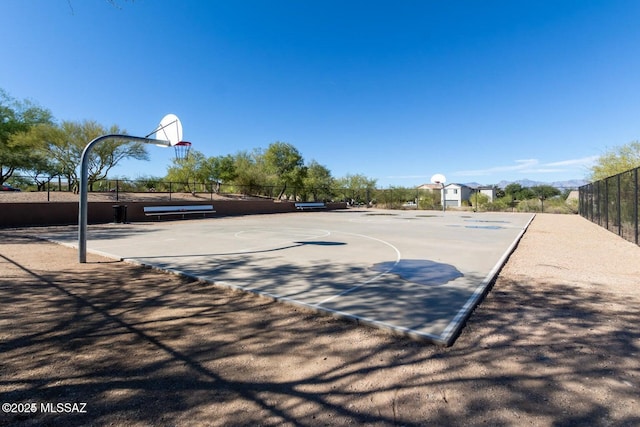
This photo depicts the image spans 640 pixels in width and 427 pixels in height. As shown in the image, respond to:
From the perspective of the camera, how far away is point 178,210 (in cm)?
2017

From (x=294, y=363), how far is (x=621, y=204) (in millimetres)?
14338

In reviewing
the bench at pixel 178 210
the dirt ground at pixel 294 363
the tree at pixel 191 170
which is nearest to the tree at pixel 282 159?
the tree at pixel 191 170

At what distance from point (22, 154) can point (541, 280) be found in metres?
33.8

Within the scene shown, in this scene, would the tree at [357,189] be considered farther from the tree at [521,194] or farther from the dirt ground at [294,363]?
the dirt ground at [294,363]

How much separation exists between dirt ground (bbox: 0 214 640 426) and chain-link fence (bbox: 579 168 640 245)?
6448 millimetres

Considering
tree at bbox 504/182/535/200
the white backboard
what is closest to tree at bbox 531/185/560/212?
tree at bbox 504/182/535/200

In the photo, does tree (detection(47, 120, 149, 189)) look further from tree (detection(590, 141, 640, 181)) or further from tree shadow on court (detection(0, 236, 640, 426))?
tree (detection(590, 141, 640, 181))

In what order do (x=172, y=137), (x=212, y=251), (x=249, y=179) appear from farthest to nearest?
(x=249, y=179)
(x=172, y=137)
(x=212, y=251)

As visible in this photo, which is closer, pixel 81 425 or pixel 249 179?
pixel 81 425

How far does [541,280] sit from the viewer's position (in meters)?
5.62

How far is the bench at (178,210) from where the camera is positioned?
62.0 ft

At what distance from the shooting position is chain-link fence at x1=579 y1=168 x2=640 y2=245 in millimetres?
9377

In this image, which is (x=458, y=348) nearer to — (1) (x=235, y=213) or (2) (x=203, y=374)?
(2) (x=203, y=374)

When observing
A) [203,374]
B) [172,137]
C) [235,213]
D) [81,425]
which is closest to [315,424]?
[203,374]
